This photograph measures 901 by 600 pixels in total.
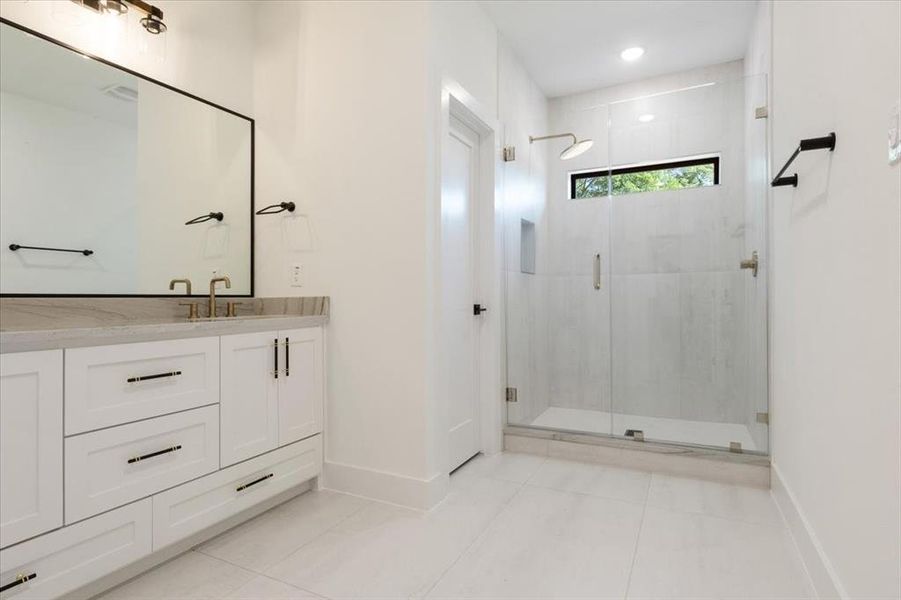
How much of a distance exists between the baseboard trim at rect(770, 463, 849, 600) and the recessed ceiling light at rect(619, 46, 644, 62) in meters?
2.82

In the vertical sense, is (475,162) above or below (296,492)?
above

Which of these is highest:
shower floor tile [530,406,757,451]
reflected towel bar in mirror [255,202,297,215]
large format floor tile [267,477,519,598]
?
reflected towel bar in mirror [255,202,297,215]

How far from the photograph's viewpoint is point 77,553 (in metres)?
1.38

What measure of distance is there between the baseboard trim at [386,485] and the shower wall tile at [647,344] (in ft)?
5.24

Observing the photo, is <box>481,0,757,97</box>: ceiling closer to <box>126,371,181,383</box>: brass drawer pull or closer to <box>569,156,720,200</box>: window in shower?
<box>569,156,720,200</box>: window in shower

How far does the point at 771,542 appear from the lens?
1.79m

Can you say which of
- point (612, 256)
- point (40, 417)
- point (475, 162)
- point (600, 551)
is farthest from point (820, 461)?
point (40, 417)

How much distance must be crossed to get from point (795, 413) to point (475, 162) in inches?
81.3

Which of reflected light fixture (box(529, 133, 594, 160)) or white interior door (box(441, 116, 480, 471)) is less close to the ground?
reflected light fixture (box(529, 133, 594, 160))

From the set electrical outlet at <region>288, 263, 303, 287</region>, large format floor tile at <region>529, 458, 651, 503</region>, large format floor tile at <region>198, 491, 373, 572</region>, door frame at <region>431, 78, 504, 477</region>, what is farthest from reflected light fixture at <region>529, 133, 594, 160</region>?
large format floor tile at <region>198, 491, 373, 572</region>

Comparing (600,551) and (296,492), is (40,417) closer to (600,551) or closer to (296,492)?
(296,492)

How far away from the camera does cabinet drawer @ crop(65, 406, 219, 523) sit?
1.39 meters

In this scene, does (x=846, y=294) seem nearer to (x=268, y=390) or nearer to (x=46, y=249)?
(x=268, y=390)

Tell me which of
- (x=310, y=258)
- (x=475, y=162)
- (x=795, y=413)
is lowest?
(x=795, y=413)
